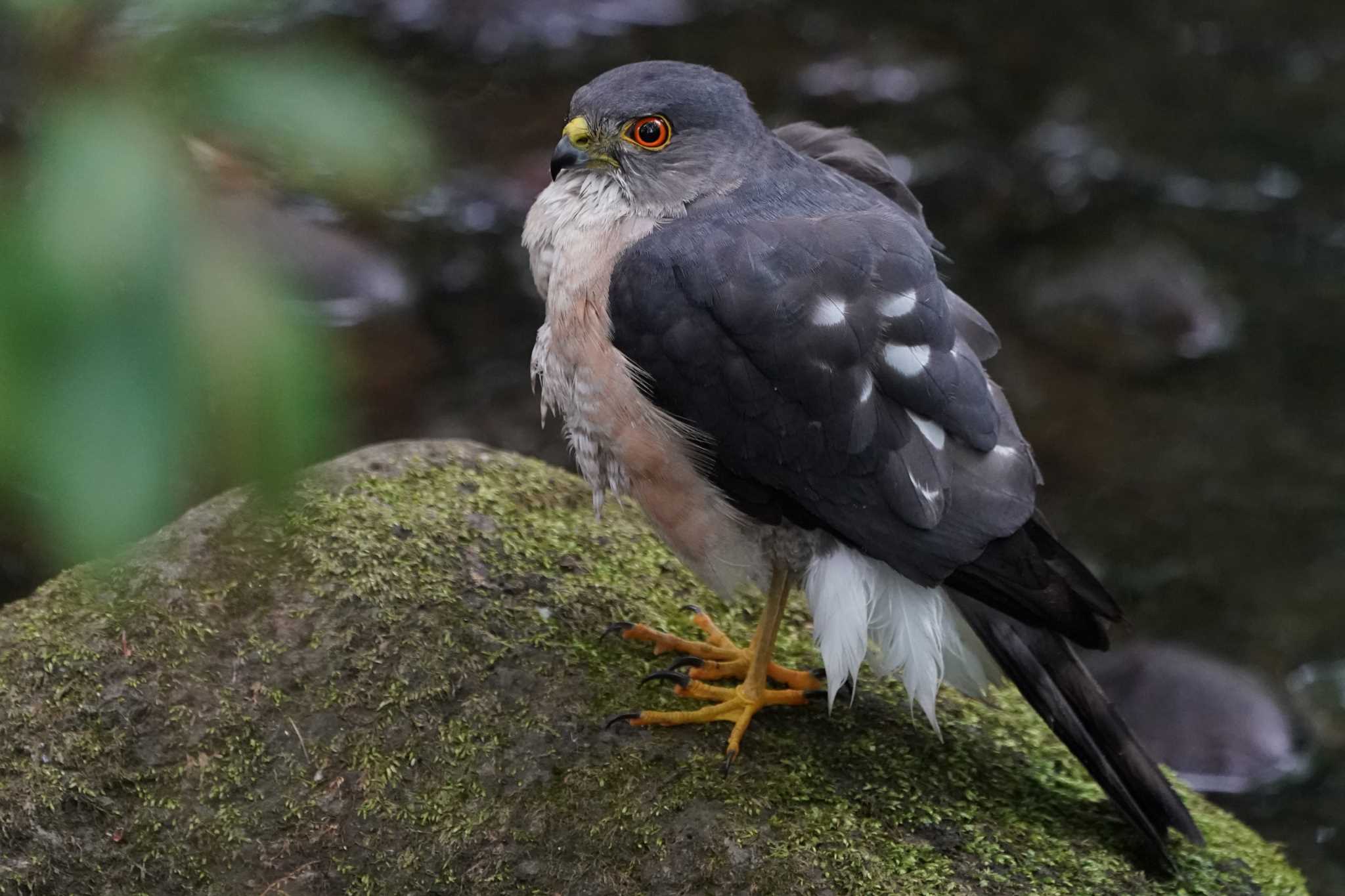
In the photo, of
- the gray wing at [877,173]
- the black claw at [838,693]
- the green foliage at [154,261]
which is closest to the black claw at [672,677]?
the black claw at [838,693]

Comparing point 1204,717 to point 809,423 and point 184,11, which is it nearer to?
point 809,423

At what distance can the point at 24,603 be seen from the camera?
336cm

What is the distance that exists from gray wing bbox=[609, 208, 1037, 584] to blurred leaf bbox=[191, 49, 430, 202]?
1.96 metres

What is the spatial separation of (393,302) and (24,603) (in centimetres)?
411

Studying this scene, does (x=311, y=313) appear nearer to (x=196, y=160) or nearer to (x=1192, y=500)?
(x=196, y=160)

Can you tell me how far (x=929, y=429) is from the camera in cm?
314

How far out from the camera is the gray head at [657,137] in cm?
344

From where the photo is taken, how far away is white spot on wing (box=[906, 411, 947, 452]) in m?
3.13

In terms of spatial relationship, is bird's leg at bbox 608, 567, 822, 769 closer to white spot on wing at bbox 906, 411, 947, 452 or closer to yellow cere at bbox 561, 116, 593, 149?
white spot on wing at bbox 906, 411, 947, 452

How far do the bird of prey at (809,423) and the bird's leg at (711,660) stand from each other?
4.4 inches

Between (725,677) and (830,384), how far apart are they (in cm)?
97

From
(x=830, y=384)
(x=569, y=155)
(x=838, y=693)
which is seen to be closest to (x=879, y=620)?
(x=838, y=693)

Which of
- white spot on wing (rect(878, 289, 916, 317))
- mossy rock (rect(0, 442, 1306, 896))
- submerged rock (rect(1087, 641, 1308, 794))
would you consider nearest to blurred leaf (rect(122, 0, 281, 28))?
mossy rock (rect(0, 442, 1306, 896))

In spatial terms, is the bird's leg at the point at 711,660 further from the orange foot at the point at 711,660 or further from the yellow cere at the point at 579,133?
the yellow cere at the point at 579,133
